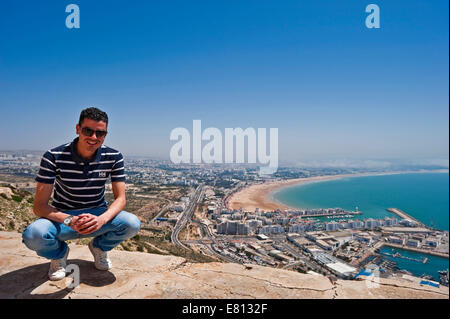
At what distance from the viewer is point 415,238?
24.4 meters

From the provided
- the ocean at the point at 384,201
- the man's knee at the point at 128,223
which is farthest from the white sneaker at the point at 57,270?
the ocean at the point at 384,201

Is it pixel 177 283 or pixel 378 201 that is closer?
pixel 177 283

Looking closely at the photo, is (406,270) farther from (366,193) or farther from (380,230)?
(366,193)

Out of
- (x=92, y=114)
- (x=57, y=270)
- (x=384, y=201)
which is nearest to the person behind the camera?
(x=92, y=114)

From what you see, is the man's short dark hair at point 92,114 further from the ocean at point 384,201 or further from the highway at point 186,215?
the ocean at point 384,201

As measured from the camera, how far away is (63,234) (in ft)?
6.34

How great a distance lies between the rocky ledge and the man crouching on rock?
8.8 inches

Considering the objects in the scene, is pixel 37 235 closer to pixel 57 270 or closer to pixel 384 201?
pixel 57 270

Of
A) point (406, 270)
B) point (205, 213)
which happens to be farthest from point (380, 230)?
point (205, 213)

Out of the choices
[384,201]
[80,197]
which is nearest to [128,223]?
[80,197]

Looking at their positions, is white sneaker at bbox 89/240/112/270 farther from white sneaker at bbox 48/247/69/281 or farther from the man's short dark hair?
the man's short dark hair

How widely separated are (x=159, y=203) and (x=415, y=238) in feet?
88.9

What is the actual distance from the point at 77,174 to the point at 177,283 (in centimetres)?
123

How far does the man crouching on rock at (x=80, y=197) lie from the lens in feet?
5.93
